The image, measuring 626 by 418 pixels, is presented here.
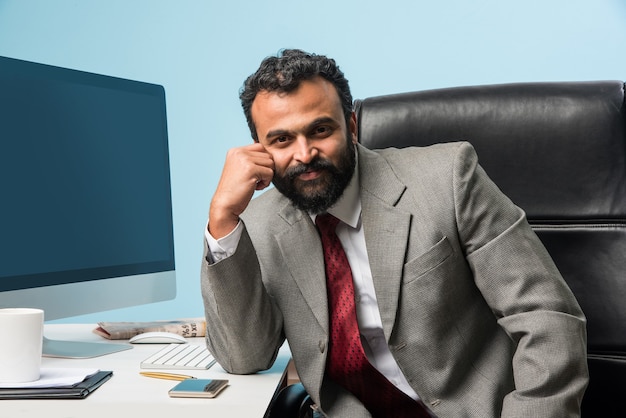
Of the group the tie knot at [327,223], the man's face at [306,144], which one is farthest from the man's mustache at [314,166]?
the tie knot at [327,223]

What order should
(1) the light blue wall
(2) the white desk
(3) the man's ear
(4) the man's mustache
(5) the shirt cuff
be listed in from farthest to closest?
(1) the light blue wall → (3) the man's ear → (4) the man's mustache → (5) the shirt cuff → (2) the white desk

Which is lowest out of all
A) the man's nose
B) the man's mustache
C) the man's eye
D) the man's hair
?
the man's mustache

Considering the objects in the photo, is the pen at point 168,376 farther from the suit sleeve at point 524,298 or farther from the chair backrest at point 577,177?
the chair backrest at point 577,177

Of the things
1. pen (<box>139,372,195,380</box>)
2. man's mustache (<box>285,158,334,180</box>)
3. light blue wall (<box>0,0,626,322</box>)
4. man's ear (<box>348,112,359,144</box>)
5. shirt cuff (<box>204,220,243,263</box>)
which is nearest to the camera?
pen (<box>139,372,195,380</box>)

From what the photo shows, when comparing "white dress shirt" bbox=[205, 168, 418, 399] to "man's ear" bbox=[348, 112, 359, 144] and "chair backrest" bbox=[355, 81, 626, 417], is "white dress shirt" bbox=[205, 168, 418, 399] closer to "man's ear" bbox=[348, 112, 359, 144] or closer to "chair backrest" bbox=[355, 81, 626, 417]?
"man's ear" bbox=[348, 112, 359, 144]

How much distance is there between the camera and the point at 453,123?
1.63 meters

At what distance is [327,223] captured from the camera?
1.51 m

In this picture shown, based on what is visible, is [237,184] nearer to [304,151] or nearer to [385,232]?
[304,151]

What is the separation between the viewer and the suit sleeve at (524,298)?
4.14 ft

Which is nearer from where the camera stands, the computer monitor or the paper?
the paper

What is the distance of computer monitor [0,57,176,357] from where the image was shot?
1.38m

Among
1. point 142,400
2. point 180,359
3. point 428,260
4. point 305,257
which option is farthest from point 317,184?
point 142,400

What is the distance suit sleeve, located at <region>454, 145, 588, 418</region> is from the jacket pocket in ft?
0.14

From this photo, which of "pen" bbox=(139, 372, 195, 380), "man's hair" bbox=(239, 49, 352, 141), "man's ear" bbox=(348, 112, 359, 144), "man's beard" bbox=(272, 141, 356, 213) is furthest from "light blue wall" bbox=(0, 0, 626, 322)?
"pen" bbox=(139, 372, 195, 380)
